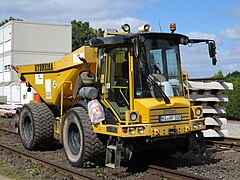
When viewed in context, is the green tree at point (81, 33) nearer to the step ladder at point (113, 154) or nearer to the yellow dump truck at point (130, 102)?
the yellow dump truck at point (130, 102)

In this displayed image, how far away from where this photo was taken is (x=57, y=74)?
432 inches

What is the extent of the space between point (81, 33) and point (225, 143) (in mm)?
43190

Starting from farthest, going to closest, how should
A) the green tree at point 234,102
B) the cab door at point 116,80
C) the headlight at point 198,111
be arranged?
the green tree at point 234,102, the headlight at point 198,111, the cab door at point 116,80

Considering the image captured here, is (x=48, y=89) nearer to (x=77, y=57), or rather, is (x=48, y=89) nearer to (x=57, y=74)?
(x=57, y=74)

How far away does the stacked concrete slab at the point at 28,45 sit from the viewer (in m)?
23.0

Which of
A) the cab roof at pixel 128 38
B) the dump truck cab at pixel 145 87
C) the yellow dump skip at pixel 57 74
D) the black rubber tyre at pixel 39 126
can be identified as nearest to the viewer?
the dump truck cab at pixel 145 87

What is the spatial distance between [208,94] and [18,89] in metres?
12.5

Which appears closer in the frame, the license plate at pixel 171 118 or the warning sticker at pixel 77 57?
the license plate at pixel 171 118

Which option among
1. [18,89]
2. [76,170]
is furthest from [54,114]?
[18,89]

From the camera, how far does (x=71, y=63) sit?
10.3 m

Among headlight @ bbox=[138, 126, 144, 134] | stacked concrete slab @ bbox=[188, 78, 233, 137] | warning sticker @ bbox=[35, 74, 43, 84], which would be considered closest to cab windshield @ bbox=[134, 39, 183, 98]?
headlight @ bbox=[138, 126, 144, 134]

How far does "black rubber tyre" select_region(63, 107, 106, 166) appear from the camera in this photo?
28.4 ft

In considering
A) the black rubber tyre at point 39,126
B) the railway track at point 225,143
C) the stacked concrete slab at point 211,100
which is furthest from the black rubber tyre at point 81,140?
the stacked concrete slab at point 211,100

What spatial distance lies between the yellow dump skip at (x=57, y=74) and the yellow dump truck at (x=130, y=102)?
5 centimetres
